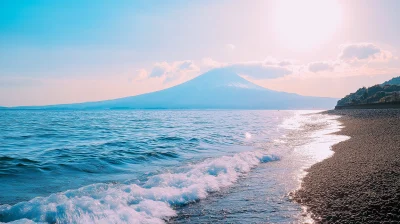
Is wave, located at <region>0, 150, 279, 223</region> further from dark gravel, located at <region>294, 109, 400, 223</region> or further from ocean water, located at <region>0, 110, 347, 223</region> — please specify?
A: dark gravel, located at <region>294, 109, 400, 223</region>

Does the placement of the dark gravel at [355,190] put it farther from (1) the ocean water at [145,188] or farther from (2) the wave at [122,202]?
(2) the wave at [122,202]

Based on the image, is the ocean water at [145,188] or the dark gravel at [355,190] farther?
the ocean water at [145,188]

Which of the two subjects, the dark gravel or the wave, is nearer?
the dark gravel

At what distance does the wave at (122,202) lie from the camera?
629cm

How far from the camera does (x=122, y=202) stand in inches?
284

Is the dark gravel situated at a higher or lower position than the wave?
higher

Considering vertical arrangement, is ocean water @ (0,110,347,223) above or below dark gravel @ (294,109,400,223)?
below

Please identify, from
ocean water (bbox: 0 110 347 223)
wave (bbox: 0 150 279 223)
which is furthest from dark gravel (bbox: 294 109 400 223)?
wave (bbox: 0 150 279 223)

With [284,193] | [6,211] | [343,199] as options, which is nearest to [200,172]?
[284,193]

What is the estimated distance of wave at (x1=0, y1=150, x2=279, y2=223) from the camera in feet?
20.6

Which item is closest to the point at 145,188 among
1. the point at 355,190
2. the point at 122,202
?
the point at 122,202

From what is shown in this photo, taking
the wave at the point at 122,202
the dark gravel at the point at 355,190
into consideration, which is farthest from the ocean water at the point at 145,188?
the dark gravel at the point at 355,190

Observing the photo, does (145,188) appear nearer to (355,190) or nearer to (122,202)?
(122,202)

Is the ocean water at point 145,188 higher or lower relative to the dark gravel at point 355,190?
lower
